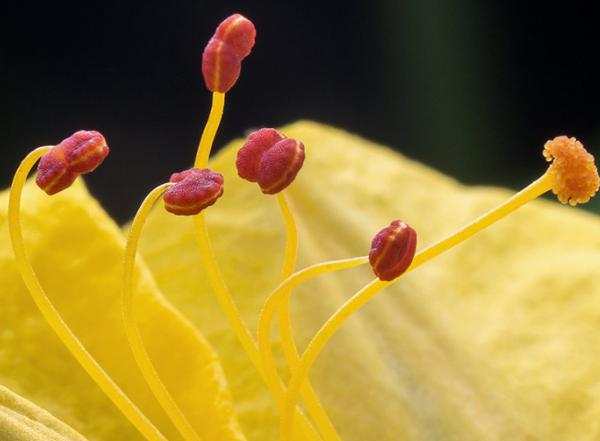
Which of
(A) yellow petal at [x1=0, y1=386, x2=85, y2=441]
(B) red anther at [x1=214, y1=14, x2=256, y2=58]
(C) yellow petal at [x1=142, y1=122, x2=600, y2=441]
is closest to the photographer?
(A) yellow petal at [x1=0, y1=386, x2=85, y2=441]

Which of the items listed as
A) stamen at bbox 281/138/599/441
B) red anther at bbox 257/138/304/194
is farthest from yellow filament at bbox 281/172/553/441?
red anther at bbox 257/138/304/194

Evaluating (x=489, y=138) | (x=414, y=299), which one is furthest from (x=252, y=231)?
(x=489, y=138)

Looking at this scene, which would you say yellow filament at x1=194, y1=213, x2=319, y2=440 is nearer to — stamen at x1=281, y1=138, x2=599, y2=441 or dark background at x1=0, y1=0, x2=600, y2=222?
stamen at x1=281, y1=138, x2=599, y2=441

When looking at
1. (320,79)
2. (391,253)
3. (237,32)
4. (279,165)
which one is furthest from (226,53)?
(320,79)

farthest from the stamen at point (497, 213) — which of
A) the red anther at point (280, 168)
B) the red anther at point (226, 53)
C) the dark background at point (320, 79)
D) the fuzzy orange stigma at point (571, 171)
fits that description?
the dark background at point (320, 79)

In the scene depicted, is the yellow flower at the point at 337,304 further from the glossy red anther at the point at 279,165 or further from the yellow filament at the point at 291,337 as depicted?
the glossy red anther at the point at 279,165

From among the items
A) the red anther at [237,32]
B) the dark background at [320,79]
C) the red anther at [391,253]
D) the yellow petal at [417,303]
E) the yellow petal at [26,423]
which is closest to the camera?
the yellow petal at [26,423]
